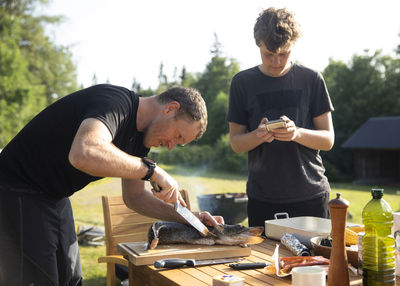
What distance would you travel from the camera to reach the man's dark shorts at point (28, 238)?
1922mm

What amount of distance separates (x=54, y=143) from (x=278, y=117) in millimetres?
1470

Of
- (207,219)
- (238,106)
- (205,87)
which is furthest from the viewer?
(205,87)

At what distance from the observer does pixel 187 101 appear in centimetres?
205

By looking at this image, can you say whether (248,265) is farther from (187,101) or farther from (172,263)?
(187,101)

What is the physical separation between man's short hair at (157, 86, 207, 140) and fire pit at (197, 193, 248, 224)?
365 centimetres

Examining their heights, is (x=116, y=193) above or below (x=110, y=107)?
below

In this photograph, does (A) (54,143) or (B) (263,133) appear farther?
(B) (263,133)

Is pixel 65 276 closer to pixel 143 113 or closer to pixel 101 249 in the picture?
pixel 143 113

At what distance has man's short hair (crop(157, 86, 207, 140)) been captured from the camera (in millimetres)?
2055

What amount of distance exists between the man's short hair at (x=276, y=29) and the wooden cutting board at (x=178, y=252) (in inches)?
50.8

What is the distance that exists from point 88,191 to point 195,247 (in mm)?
15741

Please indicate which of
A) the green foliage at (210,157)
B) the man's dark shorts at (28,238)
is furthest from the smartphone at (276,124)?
the green foliage at (210,157)

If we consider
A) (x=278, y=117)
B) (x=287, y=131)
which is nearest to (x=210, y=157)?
(x=278, y=117)

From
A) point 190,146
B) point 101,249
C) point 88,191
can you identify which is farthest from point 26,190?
point 190,146
